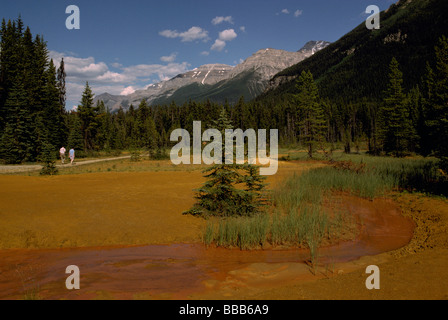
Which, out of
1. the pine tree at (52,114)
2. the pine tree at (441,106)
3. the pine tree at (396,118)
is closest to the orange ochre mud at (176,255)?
the pine tree at (441,106)

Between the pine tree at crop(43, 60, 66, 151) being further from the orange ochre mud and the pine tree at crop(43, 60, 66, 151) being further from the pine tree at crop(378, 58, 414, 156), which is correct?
the pine tree at crop(378, 58, 414, 156)

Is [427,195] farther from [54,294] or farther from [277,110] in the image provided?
[277,110]

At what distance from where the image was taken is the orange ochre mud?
561 centimetres

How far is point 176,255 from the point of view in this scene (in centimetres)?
827

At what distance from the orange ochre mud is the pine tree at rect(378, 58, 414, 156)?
33602 millimetres

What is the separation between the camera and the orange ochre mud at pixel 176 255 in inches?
221

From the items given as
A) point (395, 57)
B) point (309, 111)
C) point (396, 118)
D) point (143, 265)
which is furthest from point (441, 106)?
point (395, 57)

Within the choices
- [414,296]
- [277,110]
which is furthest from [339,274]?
[277,110]

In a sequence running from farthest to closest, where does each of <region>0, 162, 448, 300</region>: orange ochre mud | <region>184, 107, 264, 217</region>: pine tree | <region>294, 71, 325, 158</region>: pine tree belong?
<region>294, 71, 325, 158</region>: pine tree < <region>184, 107, 264, 217</region>: pine tree < <region>0, 162, 448, 300</region>: orange ochre mud

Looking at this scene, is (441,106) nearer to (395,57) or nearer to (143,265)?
(143,265)

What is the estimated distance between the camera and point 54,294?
543 centimetres

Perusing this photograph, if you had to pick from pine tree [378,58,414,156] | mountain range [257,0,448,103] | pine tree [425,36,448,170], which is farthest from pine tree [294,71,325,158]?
mountain range [257,0,448,103]

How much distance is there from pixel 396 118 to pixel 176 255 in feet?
151
